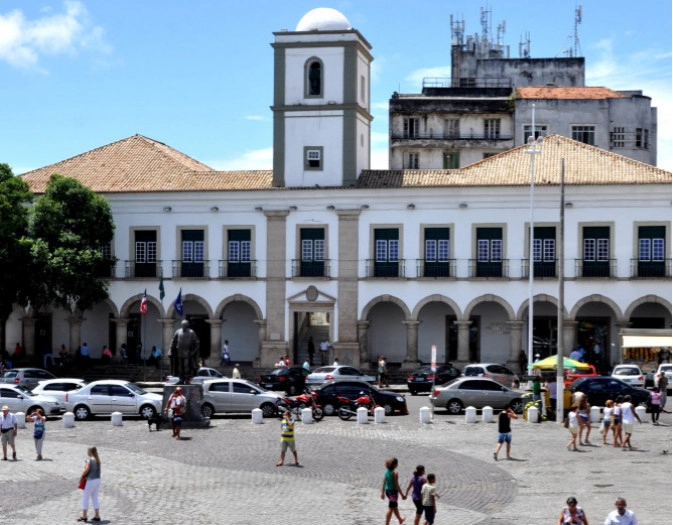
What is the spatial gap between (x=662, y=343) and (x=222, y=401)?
18149 millimetres

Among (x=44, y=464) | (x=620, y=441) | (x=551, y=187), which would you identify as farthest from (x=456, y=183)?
(x=44, y=464)

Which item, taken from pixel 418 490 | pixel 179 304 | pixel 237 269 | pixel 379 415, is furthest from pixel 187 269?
pixel 418 490

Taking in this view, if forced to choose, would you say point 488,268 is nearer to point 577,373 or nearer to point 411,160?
point 577,373

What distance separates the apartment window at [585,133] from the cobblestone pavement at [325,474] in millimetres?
37690

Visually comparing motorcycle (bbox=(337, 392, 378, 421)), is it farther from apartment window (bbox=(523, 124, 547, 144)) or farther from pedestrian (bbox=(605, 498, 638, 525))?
apartment window (bbox=(523, 124, 547, 144))

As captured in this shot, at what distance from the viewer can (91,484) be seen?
20812 millimetres

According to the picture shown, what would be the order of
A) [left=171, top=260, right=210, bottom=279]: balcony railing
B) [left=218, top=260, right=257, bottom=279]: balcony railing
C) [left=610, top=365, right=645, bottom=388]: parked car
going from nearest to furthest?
[left=610, top=365, right=645, bottom=388]: parked car
[left=218, top=260, right=257, bottom=279]: balcony railing
[left=171, top=260, right=210, bottom=279]: balcony railing

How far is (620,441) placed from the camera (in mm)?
29266

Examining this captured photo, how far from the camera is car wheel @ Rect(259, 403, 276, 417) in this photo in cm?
3528

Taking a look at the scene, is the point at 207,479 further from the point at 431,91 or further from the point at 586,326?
the point at 431,91

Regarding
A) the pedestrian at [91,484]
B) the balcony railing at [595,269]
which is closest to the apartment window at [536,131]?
the balcony railing at [595,269]

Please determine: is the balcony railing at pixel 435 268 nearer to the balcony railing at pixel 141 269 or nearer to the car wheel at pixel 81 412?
the balcony railing at pixel 141 269

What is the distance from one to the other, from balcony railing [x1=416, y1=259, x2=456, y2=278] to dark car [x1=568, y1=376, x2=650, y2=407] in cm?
1388

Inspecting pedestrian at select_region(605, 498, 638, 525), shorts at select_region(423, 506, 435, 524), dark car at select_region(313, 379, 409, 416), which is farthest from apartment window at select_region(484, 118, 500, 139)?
pedestrian at select_region(605, 498, 638, 525)
